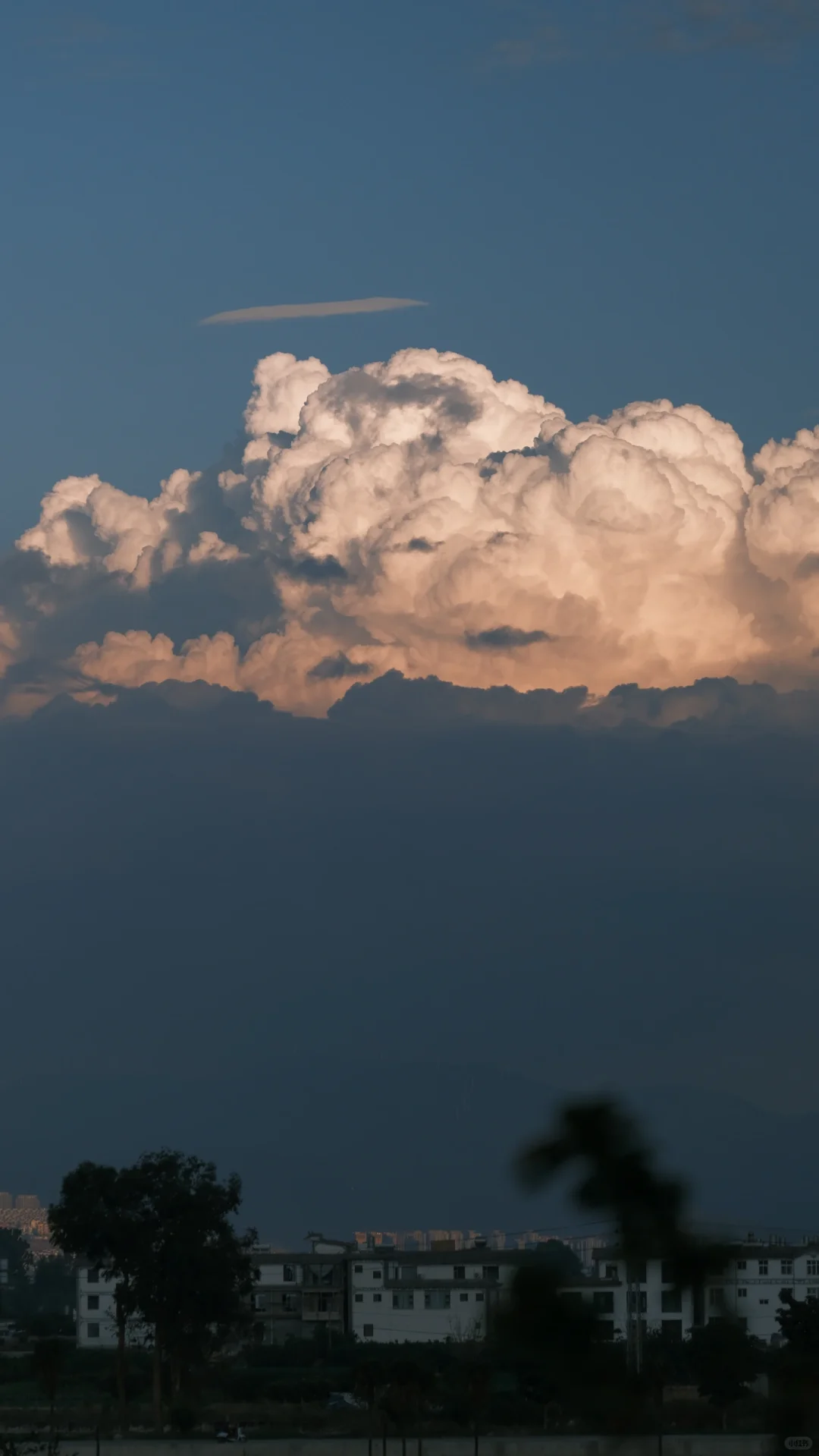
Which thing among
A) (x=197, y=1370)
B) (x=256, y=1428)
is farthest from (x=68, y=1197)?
(x=197, y=1370)

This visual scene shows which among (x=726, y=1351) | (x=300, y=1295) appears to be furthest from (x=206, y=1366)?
(x=726, y=1351)

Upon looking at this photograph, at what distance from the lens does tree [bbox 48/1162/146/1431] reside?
80.4 metres

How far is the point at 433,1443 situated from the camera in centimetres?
5997

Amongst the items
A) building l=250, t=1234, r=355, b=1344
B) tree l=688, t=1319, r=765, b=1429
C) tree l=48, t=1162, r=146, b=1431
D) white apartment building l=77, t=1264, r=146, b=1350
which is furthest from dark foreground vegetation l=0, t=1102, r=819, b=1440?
tree l=688, t=1319, r=765, b=1429

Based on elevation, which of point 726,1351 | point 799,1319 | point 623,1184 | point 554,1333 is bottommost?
point 799,1319

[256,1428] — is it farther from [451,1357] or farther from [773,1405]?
[773,1405]

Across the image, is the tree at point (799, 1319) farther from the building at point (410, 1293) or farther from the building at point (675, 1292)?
the building at point (675, 1292)

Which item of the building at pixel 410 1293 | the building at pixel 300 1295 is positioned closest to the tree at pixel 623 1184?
the building at pixel 410 1293

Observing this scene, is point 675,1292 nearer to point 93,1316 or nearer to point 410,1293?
point 410,1293

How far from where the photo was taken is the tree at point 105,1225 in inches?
3164

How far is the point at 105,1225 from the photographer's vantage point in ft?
265

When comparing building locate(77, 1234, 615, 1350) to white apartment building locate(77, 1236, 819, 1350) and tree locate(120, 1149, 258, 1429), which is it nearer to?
white apartment building locate(77, 1236, 819, 1350)

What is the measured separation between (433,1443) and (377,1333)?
195 feet

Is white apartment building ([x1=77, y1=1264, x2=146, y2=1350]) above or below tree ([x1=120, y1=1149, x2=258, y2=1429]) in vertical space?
below
